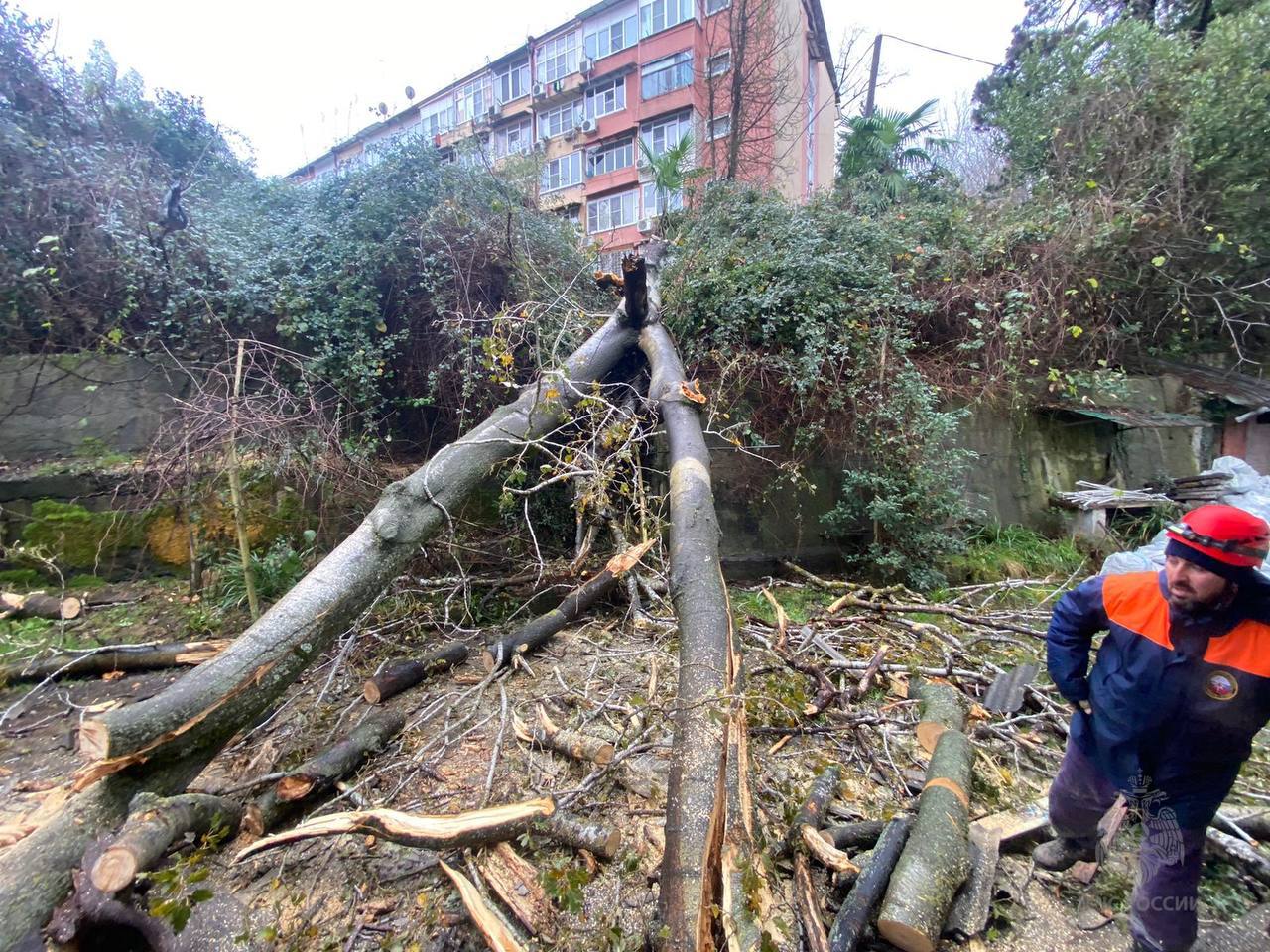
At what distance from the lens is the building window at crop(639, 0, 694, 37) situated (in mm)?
16500

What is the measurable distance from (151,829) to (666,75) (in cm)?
2080

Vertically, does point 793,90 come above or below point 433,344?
above

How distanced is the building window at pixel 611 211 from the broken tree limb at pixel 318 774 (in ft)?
57.9

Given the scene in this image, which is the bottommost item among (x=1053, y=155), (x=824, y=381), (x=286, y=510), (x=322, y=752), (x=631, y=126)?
(x=322, y=752)

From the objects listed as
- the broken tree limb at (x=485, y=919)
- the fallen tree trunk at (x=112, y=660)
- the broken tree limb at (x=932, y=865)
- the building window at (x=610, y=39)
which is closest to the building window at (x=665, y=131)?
the building window at (x=610, y=39)

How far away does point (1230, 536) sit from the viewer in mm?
1553

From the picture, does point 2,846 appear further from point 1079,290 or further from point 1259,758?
point 1079,290

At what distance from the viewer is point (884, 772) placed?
99.9 inches

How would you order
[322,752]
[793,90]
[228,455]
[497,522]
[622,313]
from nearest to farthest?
1. [322,752]
2. [228,455]
3. [622,313]
4. [497,522]
5. [793,90]

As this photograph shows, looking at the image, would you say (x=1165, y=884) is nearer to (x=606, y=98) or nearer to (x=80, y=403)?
(x=80, y=403)

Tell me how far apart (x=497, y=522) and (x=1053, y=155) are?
8.81 m

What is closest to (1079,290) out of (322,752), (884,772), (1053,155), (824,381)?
(1053,155)

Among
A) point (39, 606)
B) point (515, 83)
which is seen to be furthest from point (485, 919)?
point (515, 83)

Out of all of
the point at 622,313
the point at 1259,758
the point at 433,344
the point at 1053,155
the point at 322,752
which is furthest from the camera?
the point at 1053,155
